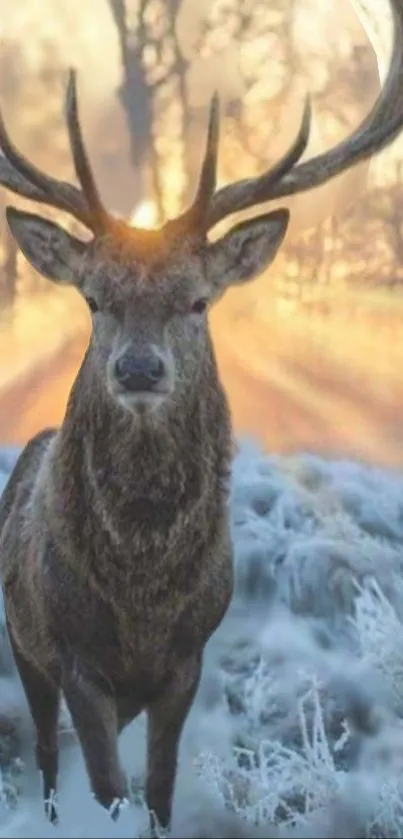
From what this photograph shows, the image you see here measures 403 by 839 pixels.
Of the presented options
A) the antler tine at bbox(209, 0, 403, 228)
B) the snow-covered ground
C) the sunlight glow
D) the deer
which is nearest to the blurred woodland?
the sunlight glow

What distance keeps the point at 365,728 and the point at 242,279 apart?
1.04 m

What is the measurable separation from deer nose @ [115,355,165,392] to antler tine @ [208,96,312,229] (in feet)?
1.24

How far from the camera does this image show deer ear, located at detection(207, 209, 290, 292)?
222 cm

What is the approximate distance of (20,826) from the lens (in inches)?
90.7

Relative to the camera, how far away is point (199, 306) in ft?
7.01

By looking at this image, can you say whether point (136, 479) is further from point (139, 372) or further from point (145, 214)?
point (145, 214)

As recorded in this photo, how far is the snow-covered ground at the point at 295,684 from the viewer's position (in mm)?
2357

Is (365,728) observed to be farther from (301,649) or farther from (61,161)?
(61,161)

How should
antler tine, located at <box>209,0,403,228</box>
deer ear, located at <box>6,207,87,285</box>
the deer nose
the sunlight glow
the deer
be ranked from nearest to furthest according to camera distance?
the deer nose, the deer, deer ear, located at <box>6,207,87,285</box>, antler tine, located at <box>209,0,403,228</box>, the sunlight glow

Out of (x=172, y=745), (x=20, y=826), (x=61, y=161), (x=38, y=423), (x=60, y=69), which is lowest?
(x=20, y=826)

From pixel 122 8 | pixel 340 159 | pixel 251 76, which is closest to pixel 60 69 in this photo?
pixel 122 8

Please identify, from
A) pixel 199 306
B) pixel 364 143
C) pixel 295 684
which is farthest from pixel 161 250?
pixel 295 684

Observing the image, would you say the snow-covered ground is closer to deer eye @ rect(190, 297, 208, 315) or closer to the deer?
the deer

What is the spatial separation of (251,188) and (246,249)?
120 mm
